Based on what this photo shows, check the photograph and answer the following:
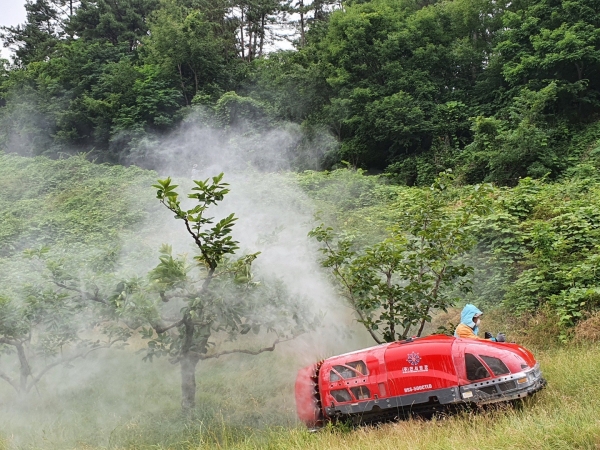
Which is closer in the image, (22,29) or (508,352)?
(508,352)

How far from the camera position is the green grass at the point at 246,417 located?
4.52 meters

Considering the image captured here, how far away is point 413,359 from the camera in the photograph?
5406mm

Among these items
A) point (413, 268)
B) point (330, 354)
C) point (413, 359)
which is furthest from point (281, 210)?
point (413, 359)

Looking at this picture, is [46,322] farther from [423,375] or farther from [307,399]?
[423,375]

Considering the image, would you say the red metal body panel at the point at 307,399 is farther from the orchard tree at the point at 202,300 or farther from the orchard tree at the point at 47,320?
the orchard tree at the point at 47,320

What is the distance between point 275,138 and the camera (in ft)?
84.3

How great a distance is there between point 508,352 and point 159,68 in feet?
90.9

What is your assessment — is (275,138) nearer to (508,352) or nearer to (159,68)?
(159,68)

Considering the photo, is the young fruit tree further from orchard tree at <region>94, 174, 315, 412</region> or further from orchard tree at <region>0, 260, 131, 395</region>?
orchard tree at <region>0, 260, 131, 395</region>

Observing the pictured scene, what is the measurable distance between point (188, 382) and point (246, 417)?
0.97 meters

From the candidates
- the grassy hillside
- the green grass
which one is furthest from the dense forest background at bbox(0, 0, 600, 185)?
the green grass

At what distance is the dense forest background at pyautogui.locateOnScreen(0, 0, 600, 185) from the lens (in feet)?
60.3

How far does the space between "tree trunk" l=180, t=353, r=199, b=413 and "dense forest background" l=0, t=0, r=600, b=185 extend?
12845 mm

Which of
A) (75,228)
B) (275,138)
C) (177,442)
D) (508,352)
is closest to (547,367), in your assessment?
(508,352)
